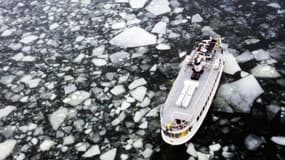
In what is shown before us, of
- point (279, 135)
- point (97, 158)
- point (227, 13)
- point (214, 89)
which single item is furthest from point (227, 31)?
point (97, 158)

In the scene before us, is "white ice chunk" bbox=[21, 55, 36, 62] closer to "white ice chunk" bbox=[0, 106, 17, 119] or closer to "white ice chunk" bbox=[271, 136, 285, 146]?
"white ice chunk" bbox=[0, 106, 17, 119]

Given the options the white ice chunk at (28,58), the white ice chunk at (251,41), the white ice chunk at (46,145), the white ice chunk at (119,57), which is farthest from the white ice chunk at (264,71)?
the white ice chunk at (28,58)

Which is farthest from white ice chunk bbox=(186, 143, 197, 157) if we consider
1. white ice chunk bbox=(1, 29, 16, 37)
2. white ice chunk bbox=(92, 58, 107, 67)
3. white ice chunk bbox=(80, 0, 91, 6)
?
white ice chunk bbox=(1, 29, 16, 37)

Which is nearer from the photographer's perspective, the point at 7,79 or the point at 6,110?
the point at 6,110

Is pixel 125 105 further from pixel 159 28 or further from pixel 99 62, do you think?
pixel 159 28

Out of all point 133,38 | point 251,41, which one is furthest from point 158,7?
point 251,41

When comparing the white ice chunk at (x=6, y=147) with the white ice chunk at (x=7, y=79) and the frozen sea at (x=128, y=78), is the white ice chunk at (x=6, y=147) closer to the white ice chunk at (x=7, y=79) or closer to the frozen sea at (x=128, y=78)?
the frozen sea at (x=128, y=78)
